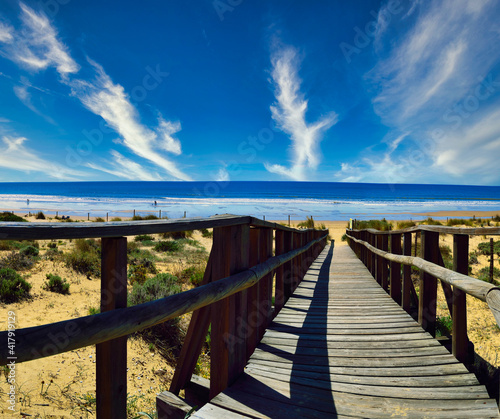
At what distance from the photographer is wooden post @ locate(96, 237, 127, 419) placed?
3.83 feet

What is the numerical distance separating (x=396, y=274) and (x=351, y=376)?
259 cm

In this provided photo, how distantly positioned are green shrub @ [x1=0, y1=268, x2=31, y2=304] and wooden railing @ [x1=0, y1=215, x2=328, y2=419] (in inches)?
189

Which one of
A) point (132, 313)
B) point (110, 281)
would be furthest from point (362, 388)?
point (110, 281)

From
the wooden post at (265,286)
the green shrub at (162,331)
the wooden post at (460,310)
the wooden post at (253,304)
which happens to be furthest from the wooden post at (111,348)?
the green shrub at (162,331)

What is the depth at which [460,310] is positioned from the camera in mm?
2428

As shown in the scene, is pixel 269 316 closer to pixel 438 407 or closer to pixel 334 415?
pixel 334 415

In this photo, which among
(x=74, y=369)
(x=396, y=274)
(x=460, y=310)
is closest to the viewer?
(x=460, y=310)

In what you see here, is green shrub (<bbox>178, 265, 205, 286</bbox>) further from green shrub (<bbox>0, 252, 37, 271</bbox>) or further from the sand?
green shrub (<bbox>0, 252, 37, 271</bbox>)

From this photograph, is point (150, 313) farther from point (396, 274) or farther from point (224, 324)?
point (396, 274)

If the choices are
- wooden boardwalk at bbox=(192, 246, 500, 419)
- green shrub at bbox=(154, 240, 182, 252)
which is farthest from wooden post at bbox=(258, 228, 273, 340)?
green shrub at bbox=(154, 240, 182, 252)

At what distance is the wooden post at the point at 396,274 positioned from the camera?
433cm

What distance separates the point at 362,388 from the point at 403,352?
81 centimetres

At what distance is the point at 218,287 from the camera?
1702mm

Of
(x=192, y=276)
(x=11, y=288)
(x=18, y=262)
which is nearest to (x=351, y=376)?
(x=192, y=276)
